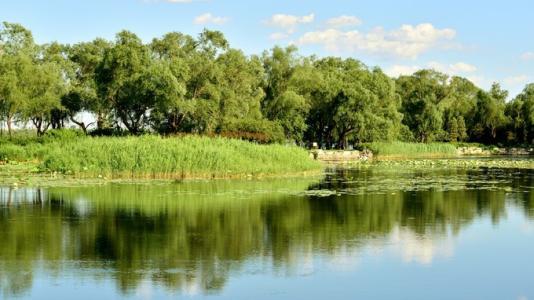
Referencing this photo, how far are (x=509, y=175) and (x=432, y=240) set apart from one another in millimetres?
28583

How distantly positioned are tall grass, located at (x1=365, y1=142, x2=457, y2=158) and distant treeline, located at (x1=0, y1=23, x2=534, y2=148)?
1.28 m

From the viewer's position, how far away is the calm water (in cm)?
1349

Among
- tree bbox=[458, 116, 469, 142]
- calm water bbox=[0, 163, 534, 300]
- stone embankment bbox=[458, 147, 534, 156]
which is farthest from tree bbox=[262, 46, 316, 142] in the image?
calm water bbox=[0, 163, 534, 300]

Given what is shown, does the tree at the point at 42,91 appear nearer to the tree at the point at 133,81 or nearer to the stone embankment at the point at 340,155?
the tree at the point at 133,81

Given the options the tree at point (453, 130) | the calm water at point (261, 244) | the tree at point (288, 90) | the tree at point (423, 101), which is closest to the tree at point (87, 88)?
the tree at point (288, 90)

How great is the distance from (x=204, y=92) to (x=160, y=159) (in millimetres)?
27447

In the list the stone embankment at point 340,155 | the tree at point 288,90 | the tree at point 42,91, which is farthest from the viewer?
the tree at point 288,90

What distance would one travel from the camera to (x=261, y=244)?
1794 cm

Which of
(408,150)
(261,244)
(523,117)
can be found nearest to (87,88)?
(408,150)

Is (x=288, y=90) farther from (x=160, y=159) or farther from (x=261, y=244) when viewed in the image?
(x=261, y=244)

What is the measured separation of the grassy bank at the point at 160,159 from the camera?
36.0m

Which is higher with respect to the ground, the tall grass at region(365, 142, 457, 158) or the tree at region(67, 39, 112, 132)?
the tree at region(67, 39, 112, 132)

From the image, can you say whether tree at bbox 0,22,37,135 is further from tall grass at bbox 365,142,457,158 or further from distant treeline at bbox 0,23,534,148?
tall grass at bbox 365,142,457,158

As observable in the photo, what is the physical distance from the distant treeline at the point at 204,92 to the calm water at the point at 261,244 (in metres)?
31.2
